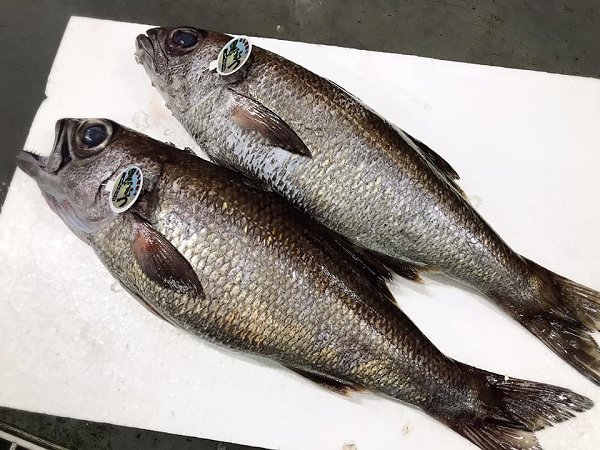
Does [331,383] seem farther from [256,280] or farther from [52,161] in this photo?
[52,161]

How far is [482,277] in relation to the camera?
5.16 feet

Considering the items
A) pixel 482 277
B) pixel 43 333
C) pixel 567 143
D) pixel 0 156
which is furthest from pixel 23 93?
pixel 567 143

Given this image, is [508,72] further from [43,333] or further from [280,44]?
[43,333]

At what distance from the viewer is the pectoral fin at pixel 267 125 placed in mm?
1515

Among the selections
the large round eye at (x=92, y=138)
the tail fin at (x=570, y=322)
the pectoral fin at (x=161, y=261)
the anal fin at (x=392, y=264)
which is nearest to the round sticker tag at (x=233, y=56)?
the large round eye at (x=92, y=138)

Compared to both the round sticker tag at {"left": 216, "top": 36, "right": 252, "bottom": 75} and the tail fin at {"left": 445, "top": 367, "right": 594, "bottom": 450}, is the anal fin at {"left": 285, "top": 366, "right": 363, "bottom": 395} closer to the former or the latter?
the tail fin at {"left": 445, "top": 367, "right": 594, "bottom": 450}

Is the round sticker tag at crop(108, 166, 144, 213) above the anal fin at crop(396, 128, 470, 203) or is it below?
below

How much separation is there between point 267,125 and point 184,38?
43 centimetres

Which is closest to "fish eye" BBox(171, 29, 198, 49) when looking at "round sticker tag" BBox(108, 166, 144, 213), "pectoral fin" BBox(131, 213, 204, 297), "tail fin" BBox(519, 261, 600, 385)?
"round sticker tag" BBox(108, 166, 144, 213)

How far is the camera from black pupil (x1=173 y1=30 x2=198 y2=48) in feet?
5.49

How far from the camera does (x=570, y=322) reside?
1595 mm

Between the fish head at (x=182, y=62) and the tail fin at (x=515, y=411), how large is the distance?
1123mm

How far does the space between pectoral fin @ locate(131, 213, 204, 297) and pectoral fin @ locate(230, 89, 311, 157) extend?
407 mm

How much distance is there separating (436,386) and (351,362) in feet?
0.80
